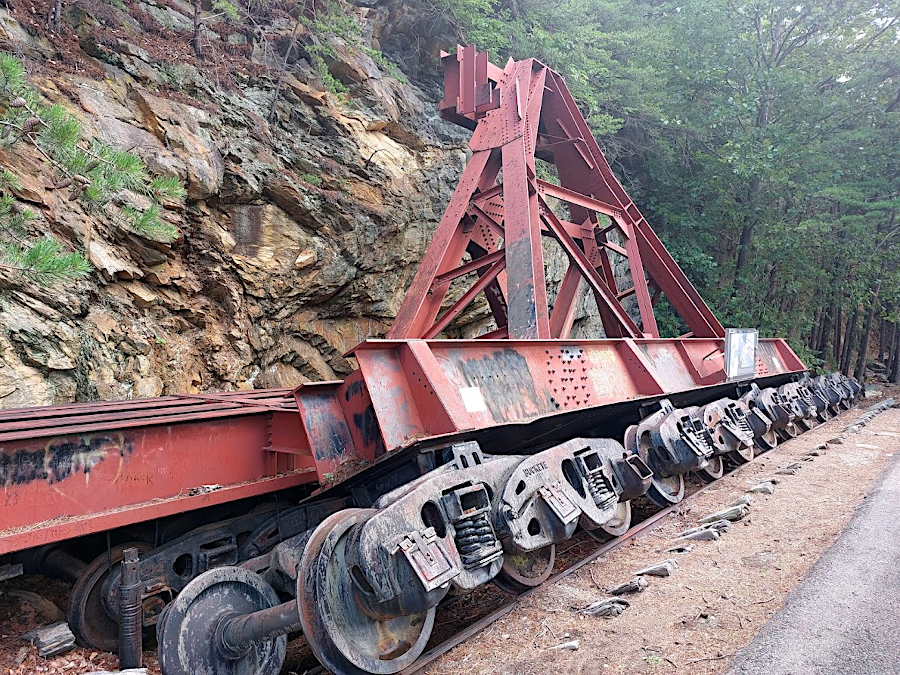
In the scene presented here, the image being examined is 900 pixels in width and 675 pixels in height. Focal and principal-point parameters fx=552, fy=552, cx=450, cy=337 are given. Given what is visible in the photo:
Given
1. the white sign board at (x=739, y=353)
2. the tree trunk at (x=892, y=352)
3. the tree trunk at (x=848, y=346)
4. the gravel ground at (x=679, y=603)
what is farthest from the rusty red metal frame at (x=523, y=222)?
the tree trunk at (x=892, y=352)

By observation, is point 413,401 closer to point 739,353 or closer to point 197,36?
point 739,353

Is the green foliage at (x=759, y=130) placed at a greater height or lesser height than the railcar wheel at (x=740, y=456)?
greater

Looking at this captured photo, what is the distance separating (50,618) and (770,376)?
9.64 m

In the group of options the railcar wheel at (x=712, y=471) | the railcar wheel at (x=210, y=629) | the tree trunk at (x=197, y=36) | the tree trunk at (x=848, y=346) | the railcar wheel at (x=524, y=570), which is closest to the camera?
the railcar wheel at (x=210, y=629)

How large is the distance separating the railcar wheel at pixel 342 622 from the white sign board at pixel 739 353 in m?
5.34

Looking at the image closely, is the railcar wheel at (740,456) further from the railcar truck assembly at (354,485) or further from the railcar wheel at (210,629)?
the railcar wheel at (210,629)

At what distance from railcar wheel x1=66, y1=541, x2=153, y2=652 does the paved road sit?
3209 millimetres

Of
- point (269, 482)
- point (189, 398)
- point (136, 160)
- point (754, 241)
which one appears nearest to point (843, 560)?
point (269, 482)

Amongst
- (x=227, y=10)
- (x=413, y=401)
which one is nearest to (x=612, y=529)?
(x=413, y=401)

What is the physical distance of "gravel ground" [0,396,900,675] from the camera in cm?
261

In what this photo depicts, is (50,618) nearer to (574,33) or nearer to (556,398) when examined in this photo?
(556,398)

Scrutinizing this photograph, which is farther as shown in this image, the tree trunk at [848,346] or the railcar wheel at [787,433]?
the tree trunk at [848,346]

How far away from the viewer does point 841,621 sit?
8.80 feet

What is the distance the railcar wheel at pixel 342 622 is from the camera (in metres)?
2.30
